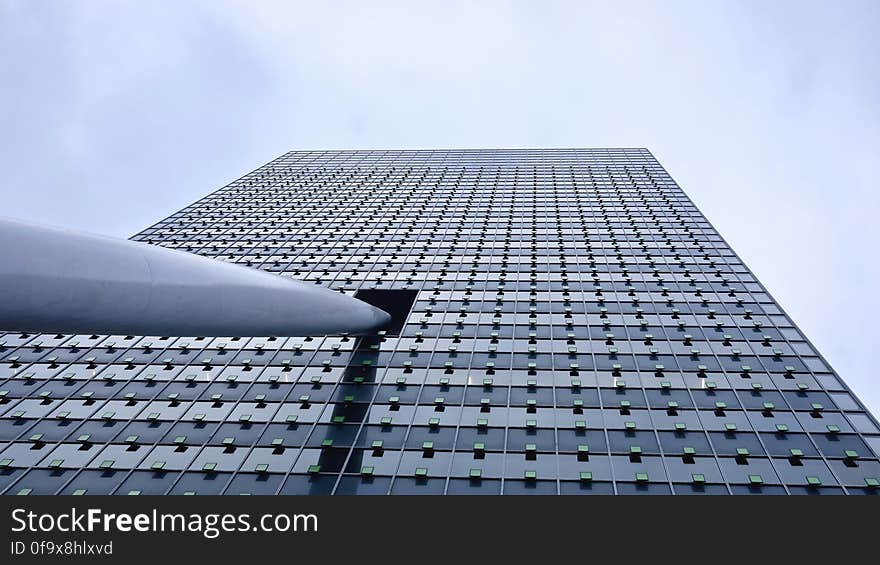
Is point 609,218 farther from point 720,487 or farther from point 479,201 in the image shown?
point 720,487

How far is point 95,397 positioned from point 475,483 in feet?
75.3

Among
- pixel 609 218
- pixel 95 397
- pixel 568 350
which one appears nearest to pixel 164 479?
pixel 95 397

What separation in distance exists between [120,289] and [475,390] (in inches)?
884

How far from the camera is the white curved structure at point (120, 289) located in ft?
45.4

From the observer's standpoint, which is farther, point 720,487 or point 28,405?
point 28,405

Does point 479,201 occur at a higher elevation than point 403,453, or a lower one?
higher

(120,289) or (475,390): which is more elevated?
(475,390)

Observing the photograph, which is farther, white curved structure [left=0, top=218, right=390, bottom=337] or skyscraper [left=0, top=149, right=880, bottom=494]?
skyscraper [left=0, top=149, right=880, bottom=494]

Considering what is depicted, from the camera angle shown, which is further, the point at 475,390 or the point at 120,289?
the point at 475,390

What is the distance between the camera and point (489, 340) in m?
40.9

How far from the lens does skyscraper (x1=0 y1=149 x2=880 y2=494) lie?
93.6ft

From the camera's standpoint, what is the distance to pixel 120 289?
636 inches

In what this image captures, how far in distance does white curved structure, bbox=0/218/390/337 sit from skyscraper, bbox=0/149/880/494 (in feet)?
32.2
